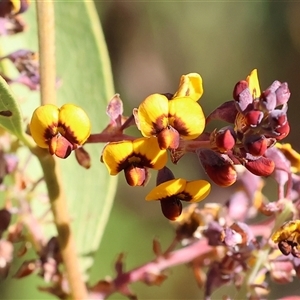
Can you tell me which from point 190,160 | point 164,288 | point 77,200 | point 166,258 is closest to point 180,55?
point 190,160

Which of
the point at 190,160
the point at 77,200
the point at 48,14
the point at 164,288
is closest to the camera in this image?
the point at 48,14

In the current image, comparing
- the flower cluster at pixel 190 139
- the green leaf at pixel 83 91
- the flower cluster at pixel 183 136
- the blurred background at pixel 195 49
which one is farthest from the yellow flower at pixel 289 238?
the blurred background at pixel 195 49

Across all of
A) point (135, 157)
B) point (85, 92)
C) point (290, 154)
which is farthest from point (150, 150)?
point (85, 92)

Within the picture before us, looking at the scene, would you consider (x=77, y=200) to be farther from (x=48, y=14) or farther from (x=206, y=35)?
(x=206, y=35)

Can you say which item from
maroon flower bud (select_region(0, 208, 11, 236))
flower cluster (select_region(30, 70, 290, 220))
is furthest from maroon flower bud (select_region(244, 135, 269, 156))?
maroon flower bud (select_region(0, 208, 11, 236))

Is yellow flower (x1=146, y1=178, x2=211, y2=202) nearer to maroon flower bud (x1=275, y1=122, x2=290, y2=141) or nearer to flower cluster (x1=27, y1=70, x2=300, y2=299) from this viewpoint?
flower cluster (x1=27, y1=70, x2=300, y2=299)

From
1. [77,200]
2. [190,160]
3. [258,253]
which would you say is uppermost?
[258,253]
